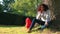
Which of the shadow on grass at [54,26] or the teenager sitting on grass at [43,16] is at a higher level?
the teenager sitting on grass at [43,16]

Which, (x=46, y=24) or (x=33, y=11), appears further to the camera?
(x=33, y=11)

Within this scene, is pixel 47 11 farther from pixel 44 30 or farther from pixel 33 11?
pixel 33 11

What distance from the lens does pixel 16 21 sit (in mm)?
16359

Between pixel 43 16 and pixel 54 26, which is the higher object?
pixel 43 16

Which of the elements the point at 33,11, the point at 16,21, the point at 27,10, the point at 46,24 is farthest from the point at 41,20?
the point at 27,10

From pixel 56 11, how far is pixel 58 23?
562 mm

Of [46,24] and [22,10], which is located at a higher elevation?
[46,24]

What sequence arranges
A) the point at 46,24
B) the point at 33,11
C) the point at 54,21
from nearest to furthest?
the point at 46,24, the point at 54,21, the point at 33,11

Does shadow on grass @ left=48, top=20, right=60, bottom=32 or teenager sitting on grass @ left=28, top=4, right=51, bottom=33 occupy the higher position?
teenager sitting on grass @ left=28, top=4, right=51, bottom=33

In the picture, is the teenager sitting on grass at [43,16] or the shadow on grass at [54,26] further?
the shadow on grass at [54,26]

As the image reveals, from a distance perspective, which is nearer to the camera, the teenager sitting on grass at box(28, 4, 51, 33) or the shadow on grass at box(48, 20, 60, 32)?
the teenager sitting on grass at box(28, 4, 51, 33)

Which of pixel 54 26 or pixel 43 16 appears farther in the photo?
pixel 54 26

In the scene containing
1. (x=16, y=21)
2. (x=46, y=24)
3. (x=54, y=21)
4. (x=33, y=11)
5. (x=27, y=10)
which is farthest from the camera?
(x=27, y=10)

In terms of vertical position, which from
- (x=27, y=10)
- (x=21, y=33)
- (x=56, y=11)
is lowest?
(x=27, y=10)
